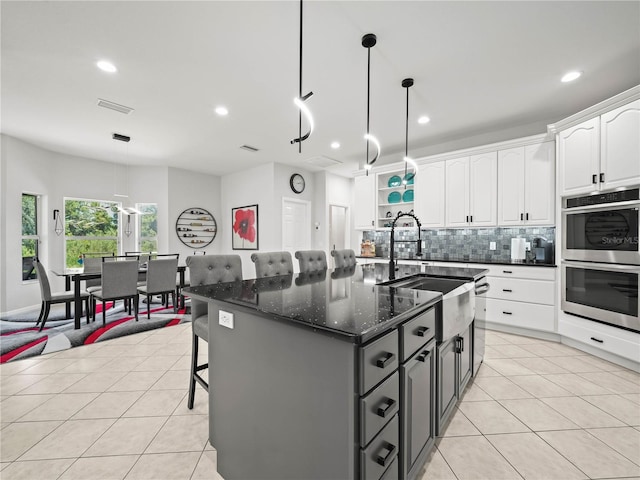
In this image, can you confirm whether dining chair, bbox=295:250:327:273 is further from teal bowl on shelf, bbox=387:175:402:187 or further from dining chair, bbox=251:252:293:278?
teal bowl on shelf, bbox=387:175:402:187

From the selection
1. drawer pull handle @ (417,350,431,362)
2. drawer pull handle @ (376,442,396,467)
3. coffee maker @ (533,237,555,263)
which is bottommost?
drawer pull handle @ (376,442,396,467)

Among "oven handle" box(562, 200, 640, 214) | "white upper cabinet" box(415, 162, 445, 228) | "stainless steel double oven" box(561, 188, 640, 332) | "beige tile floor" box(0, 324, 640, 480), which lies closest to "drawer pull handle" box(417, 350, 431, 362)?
"beige tile floor" box(0, 324, 640, 480)

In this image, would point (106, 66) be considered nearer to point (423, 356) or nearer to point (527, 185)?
point (423, 356)

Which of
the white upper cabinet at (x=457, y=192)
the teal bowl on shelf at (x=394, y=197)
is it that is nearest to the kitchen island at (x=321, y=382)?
the white upper cabinet at (x=457, y=192)

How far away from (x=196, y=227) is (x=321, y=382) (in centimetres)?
657

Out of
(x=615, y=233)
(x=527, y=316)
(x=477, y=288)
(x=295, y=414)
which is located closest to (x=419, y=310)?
(x=295, y=414)

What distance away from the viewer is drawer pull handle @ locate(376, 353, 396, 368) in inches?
39.0

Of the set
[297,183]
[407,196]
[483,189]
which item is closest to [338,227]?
[297,183]

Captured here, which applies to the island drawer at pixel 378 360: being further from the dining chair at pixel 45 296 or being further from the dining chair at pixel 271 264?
the dining chair at pixel 45 296

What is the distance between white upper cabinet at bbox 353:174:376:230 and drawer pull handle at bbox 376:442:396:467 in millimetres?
4370

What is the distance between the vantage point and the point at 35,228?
16.8 feet

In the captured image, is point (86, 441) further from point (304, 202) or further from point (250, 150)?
point (304, 202)

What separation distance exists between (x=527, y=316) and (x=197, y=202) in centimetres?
673

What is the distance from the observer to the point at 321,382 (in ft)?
3.26
